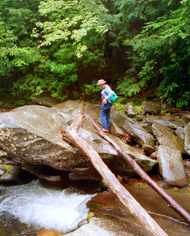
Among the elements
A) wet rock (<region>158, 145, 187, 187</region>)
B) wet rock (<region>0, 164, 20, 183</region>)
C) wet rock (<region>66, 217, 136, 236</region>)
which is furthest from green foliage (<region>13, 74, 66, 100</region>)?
wet rock (<region>66, 217, 136, 236</region>)

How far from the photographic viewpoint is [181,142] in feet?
35.0

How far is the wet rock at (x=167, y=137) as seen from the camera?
10312 mm

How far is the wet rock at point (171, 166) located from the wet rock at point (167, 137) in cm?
26

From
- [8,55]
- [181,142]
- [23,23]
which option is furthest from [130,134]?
[23,23]

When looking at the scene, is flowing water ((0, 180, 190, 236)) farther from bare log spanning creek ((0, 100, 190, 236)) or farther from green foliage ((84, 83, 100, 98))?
green foliage ((84, 83, 100, 98))

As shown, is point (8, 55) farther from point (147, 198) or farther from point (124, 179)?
point (147, 198)

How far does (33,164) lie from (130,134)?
299 centimetres

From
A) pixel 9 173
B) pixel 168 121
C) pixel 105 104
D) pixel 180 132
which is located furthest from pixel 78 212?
pixel 168 121

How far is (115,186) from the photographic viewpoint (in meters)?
6.81

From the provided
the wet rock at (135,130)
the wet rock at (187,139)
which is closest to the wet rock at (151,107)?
the wet rock at (135,130)

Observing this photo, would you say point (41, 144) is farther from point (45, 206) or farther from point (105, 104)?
point (105, 104)

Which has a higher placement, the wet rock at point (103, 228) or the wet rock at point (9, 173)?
the wet rock at point (103, 228)

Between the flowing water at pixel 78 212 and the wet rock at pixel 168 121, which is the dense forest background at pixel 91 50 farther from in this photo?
the flowing water at pixel 78 212

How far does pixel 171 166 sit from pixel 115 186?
9.82 ft
